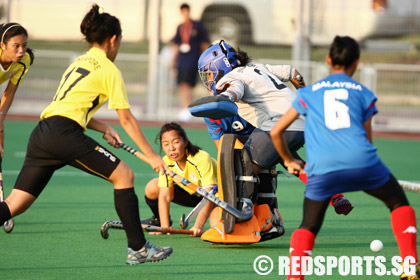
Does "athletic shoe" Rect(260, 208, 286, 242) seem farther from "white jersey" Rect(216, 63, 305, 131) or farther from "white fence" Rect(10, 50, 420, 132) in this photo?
"white fence" Rect(10, 50, 420, 132)

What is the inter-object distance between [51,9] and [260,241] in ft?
39.1

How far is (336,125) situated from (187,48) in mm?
10836

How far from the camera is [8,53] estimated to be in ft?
20.1

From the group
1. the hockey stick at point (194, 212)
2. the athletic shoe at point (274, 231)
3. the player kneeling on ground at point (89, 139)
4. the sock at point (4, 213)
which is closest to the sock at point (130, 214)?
the player kneeling on ground at point (89, 139)

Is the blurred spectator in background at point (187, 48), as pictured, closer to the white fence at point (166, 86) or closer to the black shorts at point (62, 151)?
the white fence at point (166, 86)

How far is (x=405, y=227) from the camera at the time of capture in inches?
181

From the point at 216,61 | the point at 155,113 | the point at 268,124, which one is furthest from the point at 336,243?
the point at 155,113

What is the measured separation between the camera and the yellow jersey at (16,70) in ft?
20.8

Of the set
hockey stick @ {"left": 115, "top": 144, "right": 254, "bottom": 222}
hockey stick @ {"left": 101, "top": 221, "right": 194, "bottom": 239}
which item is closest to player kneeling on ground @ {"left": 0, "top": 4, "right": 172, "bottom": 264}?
hockey stick @ {"left": 115, "top": 144, "right": 254, "bottom": 222}

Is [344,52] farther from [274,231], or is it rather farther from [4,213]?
[4,213]

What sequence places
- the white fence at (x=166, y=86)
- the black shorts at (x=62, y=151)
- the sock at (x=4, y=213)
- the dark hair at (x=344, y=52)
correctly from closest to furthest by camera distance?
the dark hair at (x=344, y=52) → the black shorts at (x=62, y=151) → the sock at (x=4, y=213) → the white fence at (x=166, y=86)

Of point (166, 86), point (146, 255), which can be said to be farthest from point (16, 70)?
point (166, 86)

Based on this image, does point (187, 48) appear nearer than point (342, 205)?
No

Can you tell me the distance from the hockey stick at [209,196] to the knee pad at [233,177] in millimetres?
96
